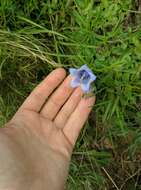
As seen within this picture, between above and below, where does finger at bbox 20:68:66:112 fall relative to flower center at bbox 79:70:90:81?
below

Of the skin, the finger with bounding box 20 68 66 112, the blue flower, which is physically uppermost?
the blue flower

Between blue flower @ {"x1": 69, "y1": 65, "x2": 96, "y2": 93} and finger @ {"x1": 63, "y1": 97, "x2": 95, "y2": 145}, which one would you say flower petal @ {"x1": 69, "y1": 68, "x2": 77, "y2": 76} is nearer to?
blue flower @ {"x1": 69, "y1": 65, "x2": 96, "y2": 93}

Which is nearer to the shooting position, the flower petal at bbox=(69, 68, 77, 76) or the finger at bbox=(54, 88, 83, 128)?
the flower petal at bbox=(69, 68, 77, 76)

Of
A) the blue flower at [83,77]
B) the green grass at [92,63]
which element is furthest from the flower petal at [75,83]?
the green grass at [92,63]

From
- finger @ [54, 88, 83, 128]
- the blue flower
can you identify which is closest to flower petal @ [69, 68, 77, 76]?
the blue flower

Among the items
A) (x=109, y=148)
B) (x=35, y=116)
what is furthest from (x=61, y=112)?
(x=109, y=148)
